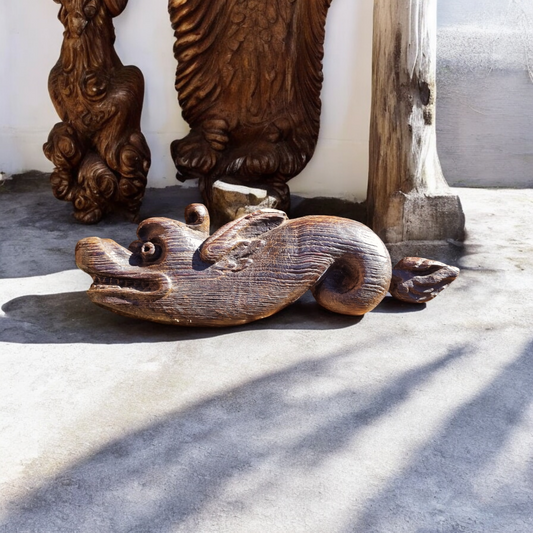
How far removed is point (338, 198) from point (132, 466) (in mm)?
2239

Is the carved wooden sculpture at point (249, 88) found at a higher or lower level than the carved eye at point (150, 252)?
higher

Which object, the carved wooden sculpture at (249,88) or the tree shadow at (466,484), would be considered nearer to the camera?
the tree shadow at (466,484)

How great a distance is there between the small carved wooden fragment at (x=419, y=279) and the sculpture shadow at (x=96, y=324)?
20 cm

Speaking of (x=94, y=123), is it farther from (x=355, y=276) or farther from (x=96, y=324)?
(x=355, y=276)

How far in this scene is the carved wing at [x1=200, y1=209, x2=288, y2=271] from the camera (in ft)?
7.16

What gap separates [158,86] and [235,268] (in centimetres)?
168

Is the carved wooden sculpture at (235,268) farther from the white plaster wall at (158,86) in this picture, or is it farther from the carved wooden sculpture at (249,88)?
the white plaster wall at (158,86)

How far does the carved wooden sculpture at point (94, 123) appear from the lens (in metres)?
3.20

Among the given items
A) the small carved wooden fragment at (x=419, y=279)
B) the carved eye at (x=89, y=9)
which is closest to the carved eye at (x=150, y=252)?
the small carved wooden fragment at (x=419, y=279)

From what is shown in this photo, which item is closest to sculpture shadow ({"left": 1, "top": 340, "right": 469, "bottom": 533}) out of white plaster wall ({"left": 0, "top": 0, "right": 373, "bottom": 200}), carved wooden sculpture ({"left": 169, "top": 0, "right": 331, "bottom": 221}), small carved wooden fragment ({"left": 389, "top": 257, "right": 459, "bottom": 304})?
small carved wooden fragment ({"left": 389, "top": 257, "right": 459, "bottom": 304})

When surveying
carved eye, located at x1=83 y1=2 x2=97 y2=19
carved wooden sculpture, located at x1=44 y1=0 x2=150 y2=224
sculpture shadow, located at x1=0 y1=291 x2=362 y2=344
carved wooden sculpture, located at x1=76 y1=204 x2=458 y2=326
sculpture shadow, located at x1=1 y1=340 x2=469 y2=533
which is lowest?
sculpture shadow, located at x1=1 y1=340 x2=469 y2=533

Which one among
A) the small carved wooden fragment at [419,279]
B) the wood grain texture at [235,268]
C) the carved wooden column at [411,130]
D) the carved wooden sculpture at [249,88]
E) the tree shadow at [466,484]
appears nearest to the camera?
the tree shadow at [466,484]

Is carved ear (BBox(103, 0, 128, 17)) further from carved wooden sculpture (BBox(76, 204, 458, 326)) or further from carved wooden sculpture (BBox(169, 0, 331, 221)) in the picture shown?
carved wooden sculpture (BBox(76, 204, 458, 326))

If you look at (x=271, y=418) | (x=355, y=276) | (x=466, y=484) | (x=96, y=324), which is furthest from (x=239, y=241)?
(x=466, y=484)
